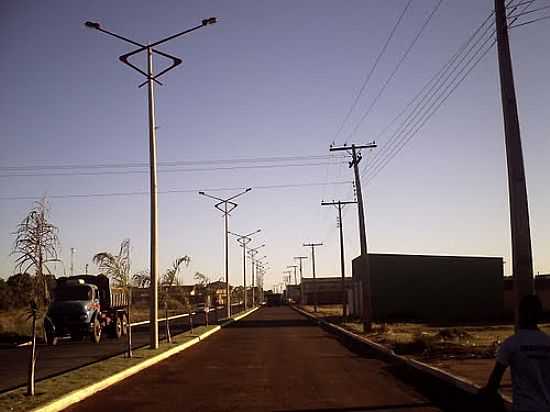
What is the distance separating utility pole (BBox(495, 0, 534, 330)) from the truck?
22.7 meters

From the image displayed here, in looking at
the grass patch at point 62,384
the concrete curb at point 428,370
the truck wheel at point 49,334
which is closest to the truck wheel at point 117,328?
the truck wheel at point 49,334

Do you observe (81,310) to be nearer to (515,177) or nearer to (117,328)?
(117,328)

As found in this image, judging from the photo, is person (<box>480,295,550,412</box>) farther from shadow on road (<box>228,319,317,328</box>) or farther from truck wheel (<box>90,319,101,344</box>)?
shadow on road (<box>228,319,317,328</box>)

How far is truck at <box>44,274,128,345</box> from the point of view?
34.1 metres

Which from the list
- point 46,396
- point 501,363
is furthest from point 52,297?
point 501,363

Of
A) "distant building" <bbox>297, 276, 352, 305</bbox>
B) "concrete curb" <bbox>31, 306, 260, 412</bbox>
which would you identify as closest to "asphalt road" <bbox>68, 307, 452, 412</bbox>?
"concrete curb" <bbox>31, 306, 260, 412</bbox>

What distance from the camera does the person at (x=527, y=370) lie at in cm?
638

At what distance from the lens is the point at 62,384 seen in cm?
1617

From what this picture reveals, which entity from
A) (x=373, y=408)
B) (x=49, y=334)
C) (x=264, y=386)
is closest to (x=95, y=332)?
(x=49, y=334)

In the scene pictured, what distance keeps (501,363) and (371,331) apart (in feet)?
108

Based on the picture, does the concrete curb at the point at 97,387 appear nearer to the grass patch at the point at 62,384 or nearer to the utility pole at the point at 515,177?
the grass patch at the point at 62,384

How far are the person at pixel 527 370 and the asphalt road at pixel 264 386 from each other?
677cm

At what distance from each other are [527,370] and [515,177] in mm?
10316

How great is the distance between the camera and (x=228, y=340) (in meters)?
35.1
